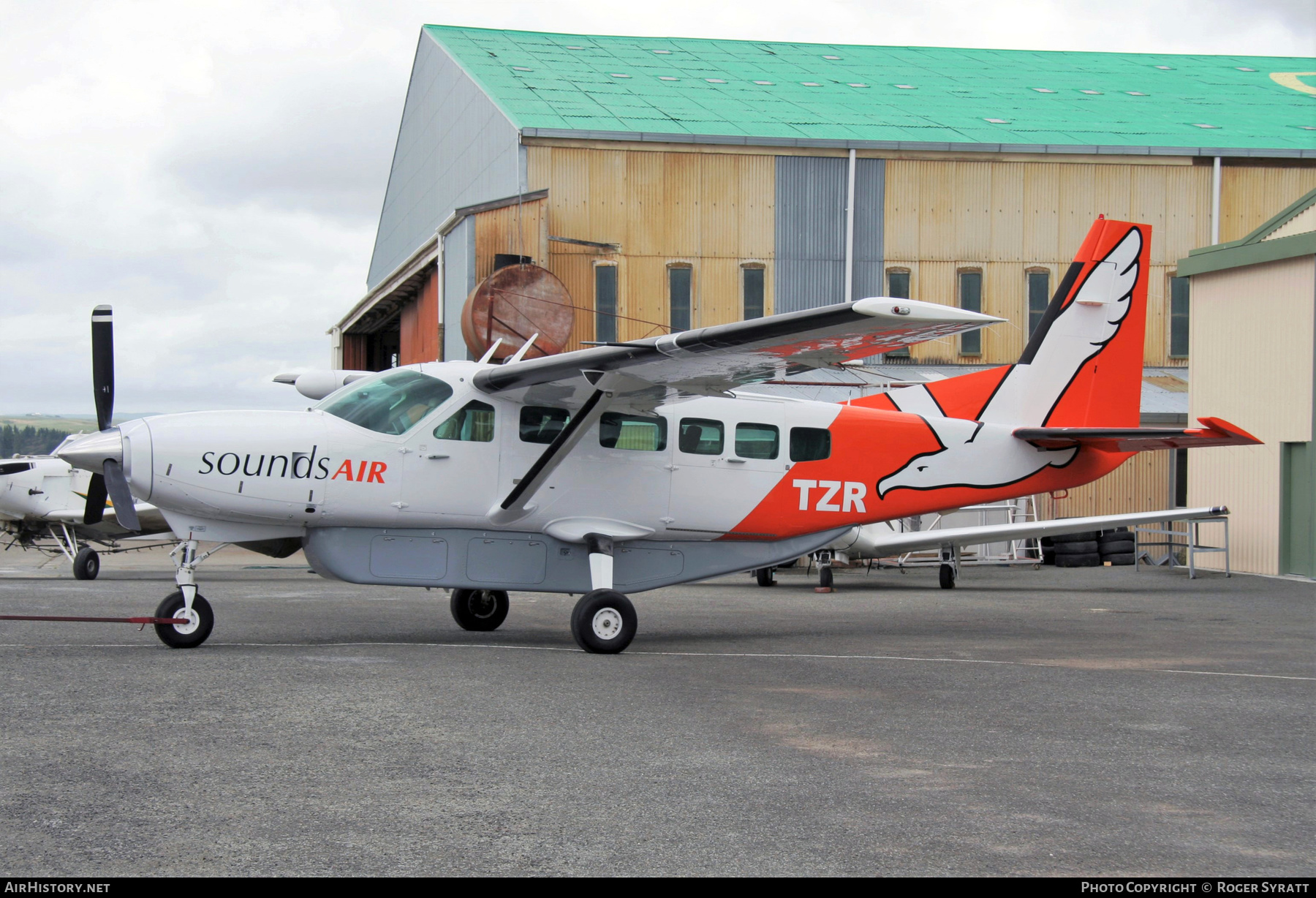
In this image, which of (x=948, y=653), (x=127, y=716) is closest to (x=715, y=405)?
(x=948, y=653)

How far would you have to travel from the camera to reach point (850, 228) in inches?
1069

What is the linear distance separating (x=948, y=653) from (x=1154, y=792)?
16.6 ft

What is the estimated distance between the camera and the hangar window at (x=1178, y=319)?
28.0 m

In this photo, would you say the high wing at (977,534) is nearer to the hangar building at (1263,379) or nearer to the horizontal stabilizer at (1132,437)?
the hangar building at (1263,379)

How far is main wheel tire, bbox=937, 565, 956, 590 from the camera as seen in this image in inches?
738

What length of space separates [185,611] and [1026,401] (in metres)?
8.78

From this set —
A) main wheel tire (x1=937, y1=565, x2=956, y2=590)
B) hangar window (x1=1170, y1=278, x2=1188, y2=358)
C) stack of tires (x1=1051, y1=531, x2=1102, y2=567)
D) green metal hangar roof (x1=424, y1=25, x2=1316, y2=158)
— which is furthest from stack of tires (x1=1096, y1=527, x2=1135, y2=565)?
green metal hangar roof (x1=424, y1=25, x2=1316, y2=158)

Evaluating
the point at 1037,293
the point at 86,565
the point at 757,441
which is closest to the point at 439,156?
the point at 1037,293

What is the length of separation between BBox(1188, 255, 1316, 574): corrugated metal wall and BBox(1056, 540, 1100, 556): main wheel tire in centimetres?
230

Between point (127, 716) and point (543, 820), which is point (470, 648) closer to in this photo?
point (127, 716)

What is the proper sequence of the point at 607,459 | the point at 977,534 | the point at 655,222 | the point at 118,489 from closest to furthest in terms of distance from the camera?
the point at 118,489 → the point at 607,459 → the point at 977,534 → the point at 655,222

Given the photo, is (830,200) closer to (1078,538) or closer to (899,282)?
(899,282)

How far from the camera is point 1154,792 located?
5246mm

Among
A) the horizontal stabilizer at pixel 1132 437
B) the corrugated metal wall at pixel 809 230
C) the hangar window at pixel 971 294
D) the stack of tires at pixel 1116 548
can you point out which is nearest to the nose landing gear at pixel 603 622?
the horizontal stabilizer at pixel 1132 437
